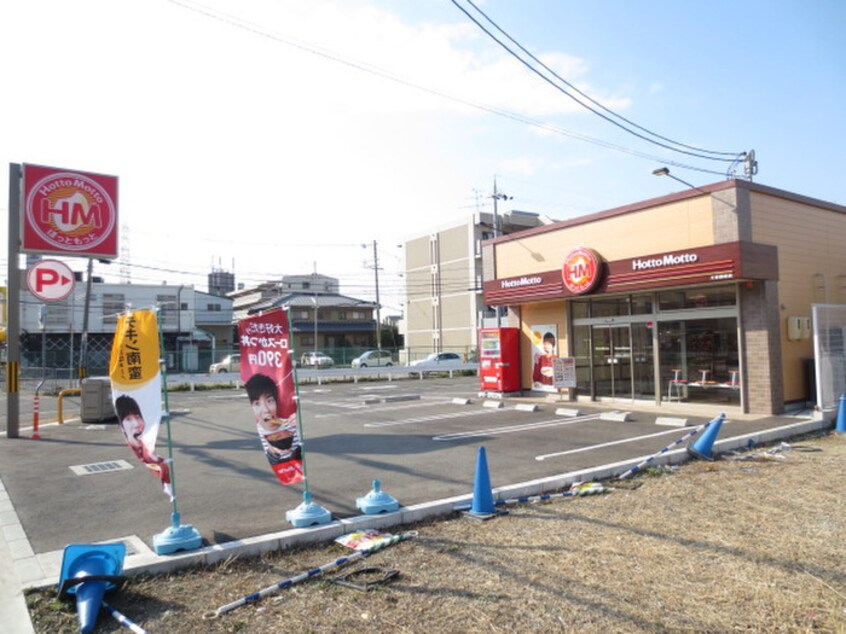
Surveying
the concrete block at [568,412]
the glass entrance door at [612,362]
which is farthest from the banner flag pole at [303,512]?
the glass entrance door at [612,362]

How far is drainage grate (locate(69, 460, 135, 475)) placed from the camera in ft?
28.0

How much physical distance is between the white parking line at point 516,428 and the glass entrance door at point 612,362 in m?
2.42

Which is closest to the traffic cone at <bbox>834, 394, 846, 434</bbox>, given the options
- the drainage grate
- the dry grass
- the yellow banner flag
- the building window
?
the dry grass

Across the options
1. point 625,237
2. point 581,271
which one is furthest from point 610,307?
point 625,237

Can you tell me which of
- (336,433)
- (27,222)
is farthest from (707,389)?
(27,222)

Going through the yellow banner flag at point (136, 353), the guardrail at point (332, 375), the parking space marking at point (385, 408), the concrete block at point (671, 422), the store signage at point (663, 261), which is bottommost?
the parking space marking at point (385, 408)

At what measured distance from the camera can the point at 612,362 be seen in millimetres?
15297

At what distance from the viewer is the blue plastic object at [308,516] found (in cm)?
552

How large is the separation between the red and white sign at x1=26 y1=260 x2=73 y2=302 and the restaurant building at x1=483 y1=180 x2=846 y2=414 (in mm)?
12087

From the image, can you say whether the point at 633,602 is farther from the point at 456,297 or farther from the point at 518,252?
the point at 456,297

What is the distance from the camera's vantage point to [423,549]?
5.07 metres

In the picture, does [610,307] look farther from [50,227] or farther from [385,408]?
[50,227]

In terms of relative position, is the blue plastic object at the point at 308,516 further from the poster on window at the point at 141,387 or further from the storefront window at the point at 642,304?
the storefront window at the point at 642,304

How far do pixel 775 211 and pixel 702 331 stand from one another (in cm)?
304
